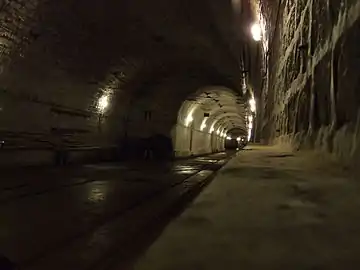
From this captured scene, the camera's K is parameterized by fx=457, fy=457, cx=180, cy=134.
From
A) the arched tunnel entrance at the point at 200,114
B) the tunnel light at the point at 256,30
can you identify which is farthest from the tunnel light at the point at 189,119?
the tunnel light at the point at 256,30

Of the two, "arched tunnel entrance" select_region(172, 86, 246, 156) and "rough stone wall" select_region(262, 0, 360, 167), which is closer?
"rough stone wall" select_region(262, 0, 360, 167)

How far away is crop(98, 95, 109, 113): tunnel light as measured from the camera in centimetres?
1374

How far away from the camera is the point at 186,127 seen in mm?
20500

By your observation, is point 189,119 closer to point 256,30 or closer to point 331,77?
point 256,30

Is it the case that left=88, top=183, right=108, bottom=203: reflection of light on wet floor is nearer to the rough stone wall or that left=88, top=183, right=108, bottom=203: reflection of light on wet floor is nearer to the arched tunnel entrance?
the rough stone wall

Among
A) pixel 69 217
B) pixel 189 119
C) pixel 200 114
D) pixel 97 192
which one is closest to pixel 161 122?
pixel 189 119

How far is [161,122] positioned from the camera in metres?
18.0

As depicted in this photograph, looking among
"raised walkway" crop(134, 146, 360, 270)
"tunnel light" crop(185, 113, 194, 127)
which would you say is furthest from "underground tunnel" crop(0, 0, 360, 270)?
"tunnel light" crop(185, 113, 194, 127)

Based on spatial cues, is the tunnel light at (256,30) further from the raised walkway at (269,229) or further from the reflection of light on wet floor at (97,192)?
the raised walkway at (269,229)

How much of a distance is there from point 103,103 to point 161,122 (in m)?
Answer: 4.29

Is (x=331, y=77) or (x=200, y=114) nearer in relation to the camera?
(x=331, y=77)

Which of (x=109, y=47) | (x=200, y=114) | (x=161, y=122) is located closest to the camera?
(x=109, y=47)

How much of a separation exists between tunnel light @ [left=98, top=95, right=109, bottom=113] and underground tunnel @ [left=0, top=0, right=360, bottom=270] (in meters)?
0.06

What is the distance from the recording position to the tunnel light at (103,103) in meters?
13.7
